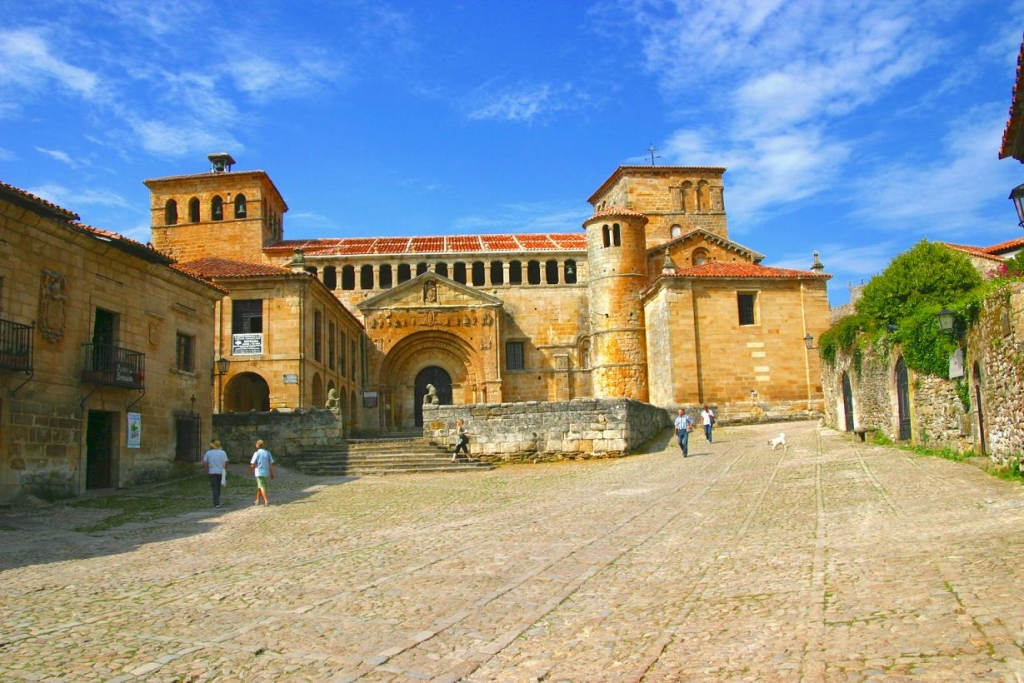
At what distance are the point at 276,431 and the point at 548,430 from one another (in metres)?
7.63

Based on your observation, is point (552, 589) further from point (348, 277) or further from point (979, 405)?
point (348, 277)

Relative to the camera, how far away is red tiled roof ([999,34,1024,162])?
1091 centimetres

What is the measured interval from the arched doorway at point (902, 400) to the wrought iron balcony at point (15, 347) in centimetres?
1782

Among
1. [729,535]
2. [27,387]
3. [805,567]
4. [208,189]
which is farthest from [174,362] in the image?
[208,189]

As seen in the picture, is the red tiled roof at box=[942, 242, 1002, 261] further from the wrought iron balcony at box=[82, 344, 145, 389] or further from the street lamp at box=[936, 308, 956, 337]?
the wrought iron balcony at box=[82, 344, 145, 389]

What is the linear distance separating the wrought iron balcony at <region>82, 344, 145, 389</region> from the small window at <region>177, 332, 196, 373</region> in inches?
105

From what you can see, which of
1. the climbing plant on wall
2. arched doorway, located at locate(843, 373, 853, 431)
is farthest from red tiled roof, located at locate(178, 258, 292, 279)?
the climbing plant on wall

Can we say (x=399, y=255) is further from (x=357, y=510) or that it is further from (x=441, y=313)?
(x=357, y=510)

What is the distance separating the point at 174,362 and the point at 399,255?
872 inches

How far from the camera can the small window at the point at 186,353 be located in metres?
21.4

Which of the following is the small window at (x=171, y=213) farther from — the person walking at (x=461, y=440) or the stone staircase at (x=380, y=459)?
the person walking at (x=461, y=440)

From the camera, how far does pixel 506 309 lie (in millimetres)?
42219

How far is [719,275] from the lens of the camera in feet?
110

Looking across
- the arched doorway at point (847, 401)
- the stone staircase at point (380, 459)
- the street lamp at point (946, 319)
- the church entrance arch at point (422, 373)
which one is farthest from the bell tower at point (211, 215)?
the street lamp at point (946, 319)
